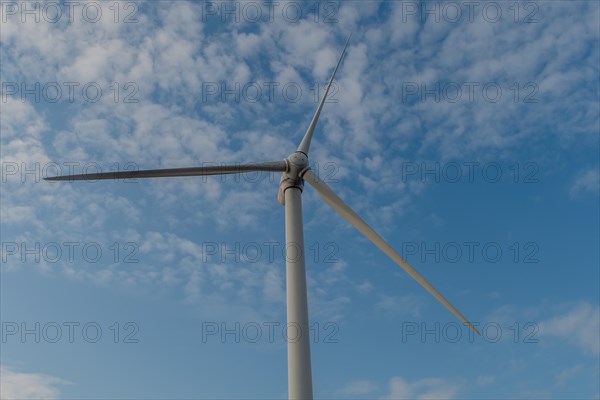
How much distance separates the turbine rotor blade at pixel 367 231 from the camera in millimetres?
29375

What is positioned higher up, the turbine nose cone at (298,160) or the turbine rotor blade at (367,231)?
the turbine nose cone at (298,160)

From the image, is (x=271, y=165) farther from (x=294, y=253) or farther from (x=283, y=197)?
(x=294, y=253)

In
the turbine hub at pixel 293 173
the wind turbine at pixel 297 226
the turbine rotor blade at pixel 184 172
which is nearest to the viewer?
the wind turbine at pixel 297 226

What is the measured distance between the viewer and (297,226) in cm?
2741

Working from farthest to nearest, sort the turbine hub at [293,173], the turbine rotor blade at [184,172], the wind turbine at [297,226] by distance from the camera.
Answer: the turbine hub at [293,173]
the turbine rotor blade at [184,172]
the wind turbine at [297,226]

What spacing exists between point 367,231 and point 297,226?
442 centimetres

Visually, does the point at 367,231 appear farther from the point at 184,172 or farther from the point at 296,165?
the point at 184,172

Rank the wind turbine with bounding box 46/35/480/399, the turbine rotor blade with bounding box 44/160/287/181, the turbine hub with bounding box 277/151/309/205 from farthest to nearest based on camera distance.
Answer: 1. the turbine hub with bounding box 277/151/309/205
2. the turbine rotor blade with bounding box 44/160/287/181
3. the wind turbine with bounding box 46/35/480/399

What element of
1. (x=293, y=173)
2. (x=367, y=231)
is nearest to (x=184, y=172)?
(x=293, y=173)

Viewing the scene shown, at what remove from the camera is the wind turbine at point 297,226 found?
2406cm

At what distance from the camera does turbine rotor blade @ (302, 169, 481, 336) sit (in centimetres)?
2938

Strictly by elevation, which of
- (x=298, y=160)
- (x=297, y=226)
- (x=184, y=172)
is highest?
(x=298, y=160)

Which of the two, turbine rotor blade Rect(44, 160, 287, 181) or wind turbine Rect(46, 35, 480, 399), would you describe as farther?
turbine rotor blade Rect(44, 160, 287, 181)

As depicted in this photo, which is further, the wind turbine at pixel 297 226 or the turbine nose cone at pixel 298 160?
the turbine nose cone at pixel 298 160
